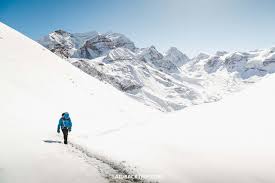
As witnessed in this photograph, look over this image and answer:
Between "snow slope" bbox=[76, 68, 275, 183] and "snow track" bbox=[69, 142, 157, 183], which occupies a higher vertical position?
"snow slope" bbox=[76, 68, 275, 183]

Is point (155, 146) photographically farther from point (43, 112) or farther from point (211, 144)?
point (43, 112)

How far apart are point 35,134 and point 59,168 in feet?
22.9

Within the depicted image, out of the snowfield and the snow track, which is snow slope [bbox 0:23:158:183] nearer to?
the snowfield

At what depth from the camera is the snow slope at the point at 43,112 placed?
1293cm

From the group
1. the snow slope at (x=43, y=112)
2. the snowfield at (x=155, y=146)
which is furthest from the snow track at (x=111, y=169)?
the snow slope at (x=43, y=112)

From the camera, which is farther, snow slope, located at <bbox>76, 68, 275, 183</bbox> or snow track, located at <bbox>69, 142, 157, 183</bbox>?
snow slope, located at <bbox>76, 68, 275, 183</bbox>

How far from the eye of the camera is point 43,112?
2819cm

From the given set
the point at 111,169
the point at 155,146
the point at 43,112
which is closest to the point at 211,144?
the point at 155,146

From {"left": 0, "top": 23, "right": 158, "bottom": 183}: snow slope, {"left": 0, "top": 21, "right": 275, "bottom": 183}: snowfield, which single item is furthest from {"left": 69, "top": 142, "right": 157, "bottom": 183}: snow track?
{"left": 0, "top": 23, "right": 158, "bottom": 183}: snow slope

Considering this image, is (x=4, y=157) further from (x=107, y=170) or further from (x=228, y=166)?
(x=228, y=166)

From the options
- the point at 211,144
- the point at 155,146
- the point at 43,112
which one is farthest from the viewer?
the point at 43,112

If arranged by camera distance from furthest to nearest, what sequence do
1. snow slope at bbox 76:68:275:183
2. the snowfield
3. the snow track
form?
snow slope at bbox 76:68:275:183, the snowfield, the snow track

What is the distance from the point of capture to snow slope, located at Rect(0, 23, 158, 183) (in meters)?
12.9

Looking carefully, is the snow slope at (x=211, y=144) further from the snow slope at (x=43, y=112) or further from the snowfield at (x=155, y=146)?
the snow slope at (x=43, y=112)
